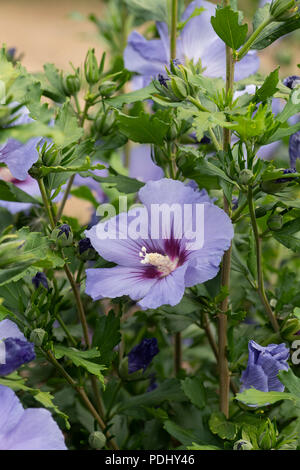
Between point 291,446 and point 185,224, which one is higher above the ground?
point 185,224

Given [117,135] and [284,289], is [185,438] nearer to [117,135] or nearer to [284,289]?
[284,289]

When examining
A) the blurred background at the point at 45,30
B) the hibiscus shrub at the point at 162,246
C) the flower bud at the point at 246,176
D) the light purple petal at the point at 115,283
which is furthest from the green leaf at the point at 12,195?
the blurred background at the point at 45,30

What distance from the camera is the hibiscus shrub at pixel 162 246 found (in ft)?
1.76

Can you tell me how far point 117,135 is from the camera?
75cm

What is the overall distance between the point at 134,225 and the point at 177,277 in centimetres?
9

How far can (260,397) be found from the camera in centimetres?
53

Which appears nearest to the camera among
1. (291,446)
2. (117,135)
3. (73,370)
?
(291,446)

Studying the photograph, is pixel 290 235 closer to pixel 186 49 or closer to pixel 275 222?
pixel 275 222

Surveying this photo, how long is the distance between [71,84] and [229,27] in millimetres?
229

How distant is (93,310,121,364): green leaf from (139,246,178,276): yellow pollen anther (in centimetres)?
7

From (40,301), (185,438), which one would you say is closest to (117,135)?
(40,301)

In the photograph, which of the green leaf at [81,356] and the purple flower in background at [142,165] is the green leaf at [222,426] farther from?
the purple flower in background at [142,165]

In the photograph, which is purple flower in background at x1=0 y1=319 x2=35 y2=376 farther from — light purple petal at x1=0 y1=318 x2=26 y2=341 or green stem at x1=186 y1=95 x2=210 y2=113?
green stem at x1=186 y1=95 x2=210 y2=113

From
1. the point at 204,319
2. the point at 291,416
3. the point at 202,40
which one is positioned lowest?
the point at 291,416
